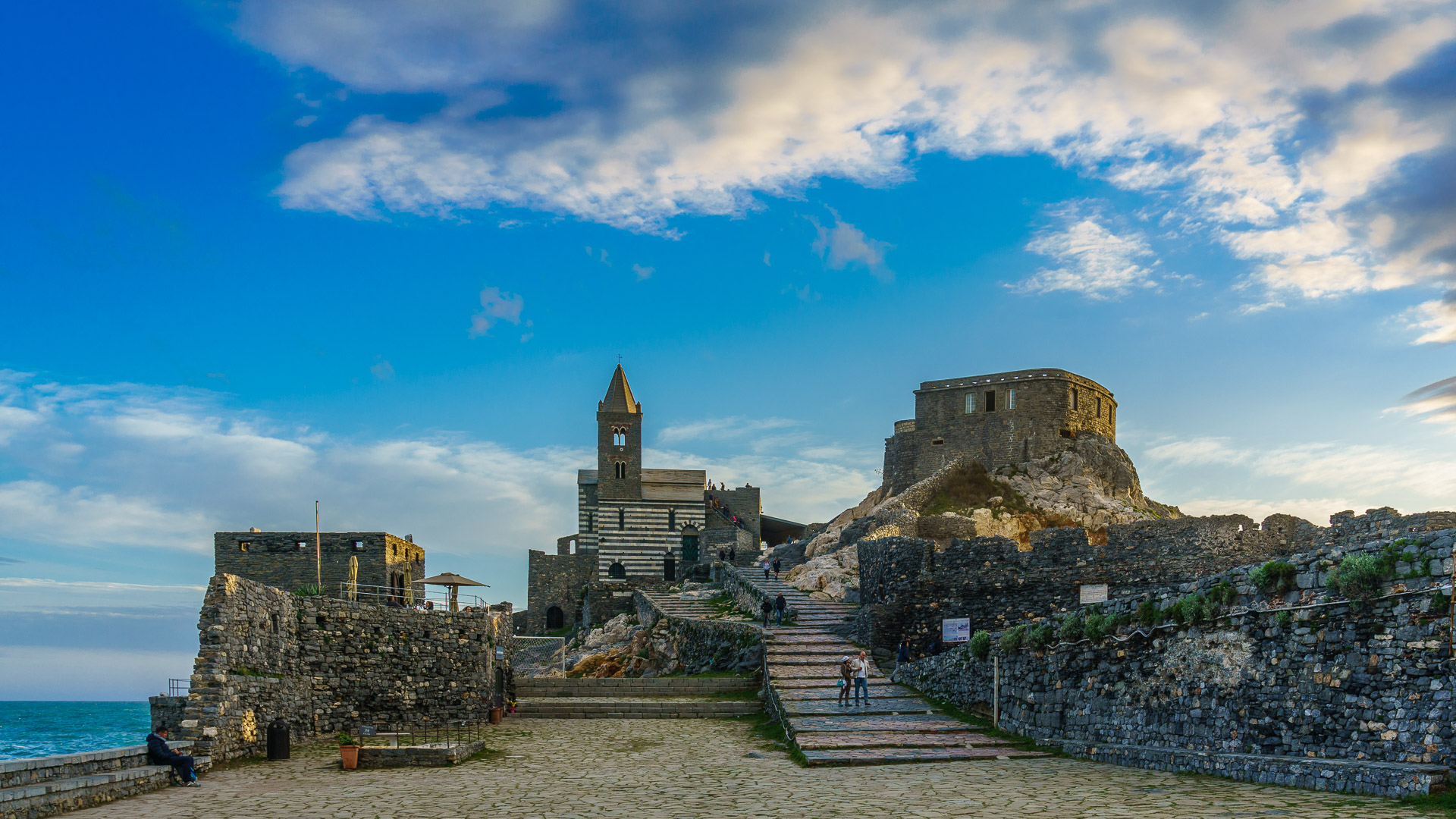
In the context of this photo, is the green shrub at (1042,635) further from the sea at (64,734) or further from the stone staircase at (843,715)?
the sea at (64,734)

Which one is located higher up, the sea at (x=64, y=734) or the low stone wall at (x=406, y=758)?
the low stone wall at (x=406, y=758)

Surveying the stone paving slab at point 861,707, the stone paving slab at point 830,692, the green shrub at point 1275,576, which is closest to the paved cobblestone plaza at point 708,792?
the green shrub at point 1275,576

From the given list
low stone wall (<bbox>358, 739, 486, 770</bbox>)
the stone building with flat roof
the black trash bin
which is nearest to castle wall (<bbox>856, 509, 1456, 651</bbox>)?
low stone wall (<bbox>358, 739, 486, 770</bbox>)

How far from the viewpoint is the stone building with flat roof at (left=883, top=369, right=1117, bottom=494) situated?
4909cm

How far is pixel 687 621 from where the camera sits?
116 ft

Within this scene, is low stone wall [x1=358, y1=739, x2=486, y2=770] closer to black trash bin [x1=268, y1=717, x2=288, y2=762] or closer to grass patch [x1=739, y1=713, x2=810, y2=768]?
black trash bin [x1=268, y1=717, x2=288, y2=762]

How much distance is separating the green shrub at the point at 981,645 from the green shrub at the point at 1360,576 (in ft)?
27.5

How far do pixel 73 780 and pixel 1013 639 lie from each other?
13.9 metres

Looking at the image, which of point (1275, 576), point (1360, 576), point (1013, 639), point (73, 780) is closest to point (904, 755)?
point (1013, 639)

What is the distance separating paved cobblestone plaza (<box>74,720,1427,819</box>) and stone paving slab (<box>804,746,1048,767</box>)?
34cm

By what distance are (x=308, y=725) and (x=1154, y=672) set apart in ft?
49.3

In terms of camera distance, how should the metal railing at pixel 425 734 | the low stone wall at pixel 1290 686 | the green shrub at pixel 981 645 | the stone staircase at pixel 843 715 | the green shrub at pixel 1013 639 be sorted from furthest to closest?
the green shrub at pixel 981 645, the metal railing at pixel 425 734, the green shrub at pixel 1013 639, the stone staircase at pixel 843 715, the low stone wall at pixel 1290 686

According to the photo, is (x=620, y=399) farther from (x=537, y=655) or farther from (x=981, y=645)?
(x=981, y=645)

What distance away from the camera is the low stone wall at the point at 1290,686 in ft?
33.1
